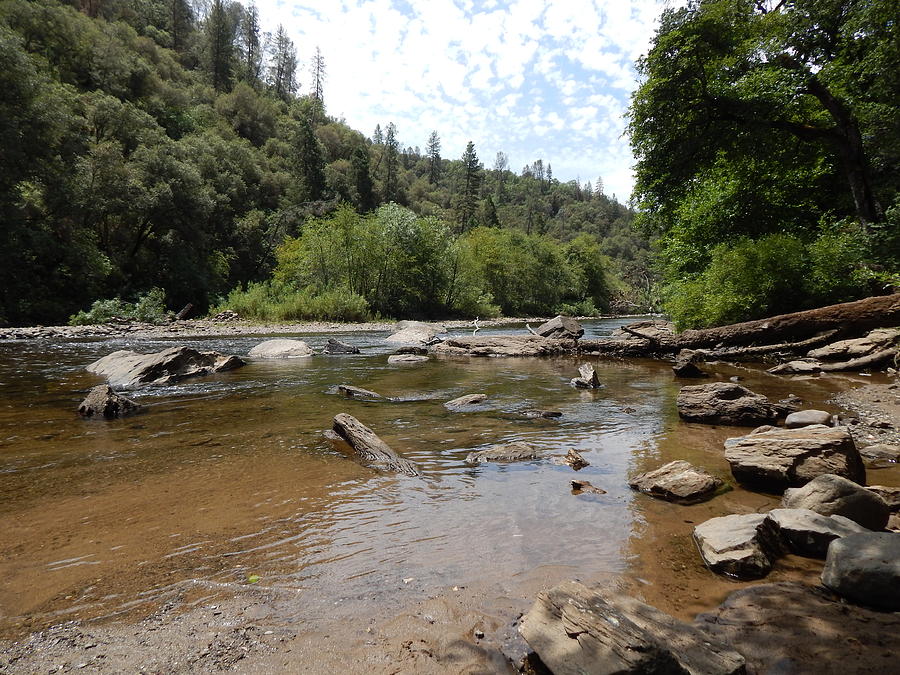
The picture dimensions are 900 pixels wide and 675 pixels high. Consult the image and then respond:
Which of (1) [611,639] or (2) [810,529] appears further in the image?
(2) [810,529]

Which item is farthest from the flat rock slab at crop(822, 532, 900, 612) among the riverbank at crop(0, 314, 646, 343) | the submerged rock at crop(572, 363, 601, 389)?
the riverbank at crop(0, 314, 646, 343)

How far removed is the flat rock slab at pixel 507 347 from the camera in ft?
62.5

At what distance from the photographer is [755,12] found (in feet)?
48.5

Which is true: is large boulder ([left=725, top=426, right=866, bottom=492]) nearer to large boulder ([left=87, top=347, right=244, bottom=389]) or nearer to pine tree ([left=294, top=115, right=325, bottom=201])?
large boulder ([left=87, top=347, right=244, bottom=389])

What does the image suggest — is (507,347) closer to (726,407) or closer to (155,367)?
(726,407)

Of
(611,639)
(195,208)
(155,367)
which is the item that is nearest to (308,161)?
(195,208)

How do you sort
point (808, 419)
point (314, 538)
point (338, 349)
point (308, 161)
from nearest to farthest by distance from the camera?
point (314, 538) < point (808, 419) < point (338, 349) < point (308, 161)

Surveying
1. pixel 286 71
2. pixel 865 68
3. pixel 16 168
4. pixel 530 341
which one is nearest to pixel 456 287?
pixel 530 341

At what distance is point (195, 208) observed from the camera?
40.5 metres

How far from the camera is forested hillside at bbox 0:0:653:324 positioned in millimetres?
29422

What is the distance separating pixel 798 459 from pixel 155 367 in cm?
1469

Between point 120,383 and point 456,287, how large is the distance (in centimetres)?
4029

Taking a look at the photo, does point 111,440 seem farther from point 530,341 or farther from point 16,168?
point 16,168

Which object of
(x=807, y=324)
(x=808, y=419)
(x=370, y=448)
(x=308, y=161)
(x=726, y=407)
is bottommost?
(x=370, y=448)
